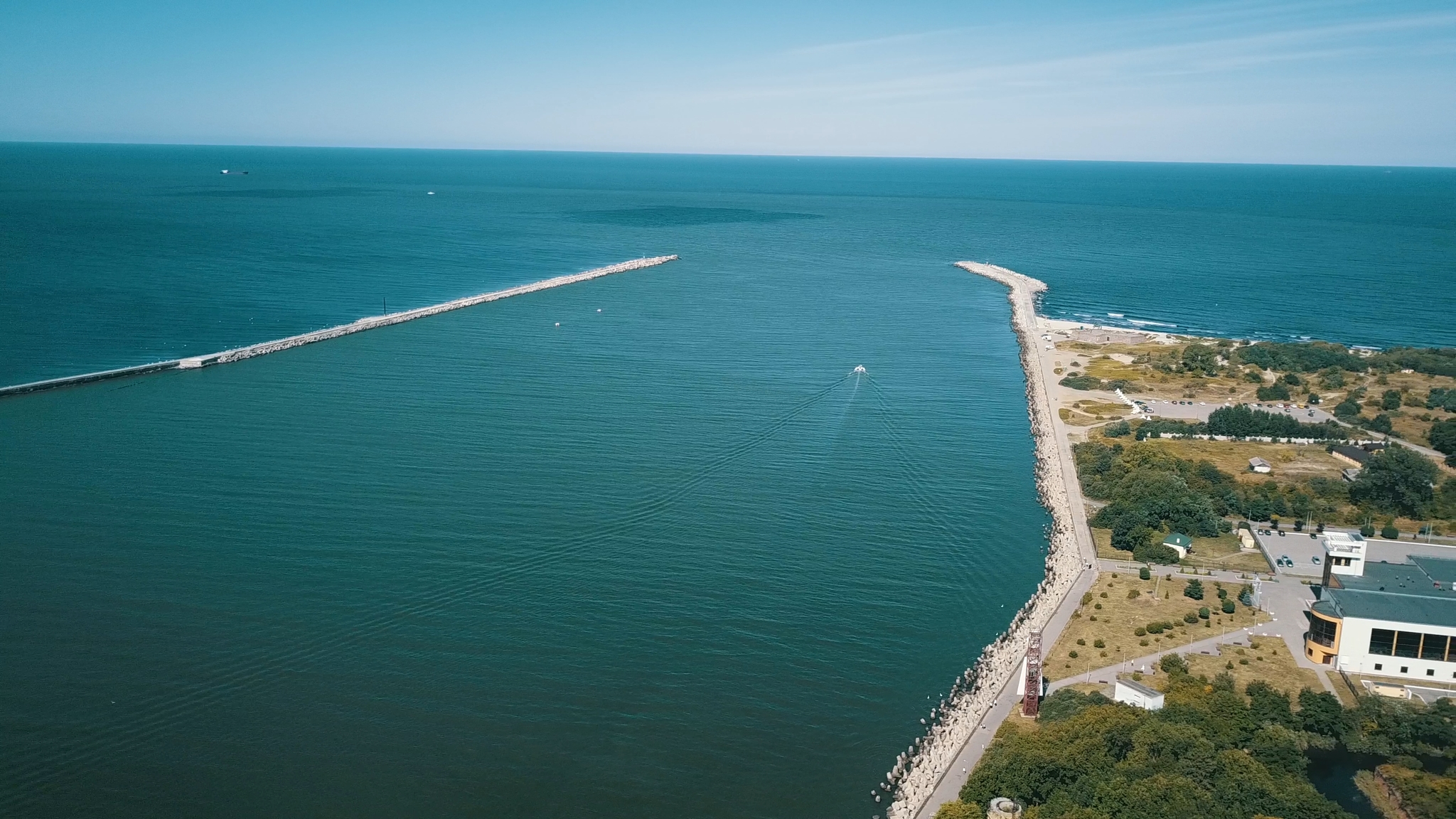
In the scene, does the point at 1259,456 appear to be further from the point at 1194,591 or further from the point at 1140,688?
the point at 1140,688

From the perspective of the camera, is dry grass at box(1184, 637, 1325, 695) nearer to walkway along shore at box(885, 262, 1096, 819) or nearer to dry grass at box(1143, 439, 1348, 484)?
walkway along shore at box(885, 262, 1096, 819)

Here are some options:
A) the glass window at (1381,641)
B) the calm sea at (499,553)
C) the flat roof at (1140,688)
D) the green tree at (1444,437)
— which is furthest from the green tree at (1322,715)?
the green tree at (1444,437)

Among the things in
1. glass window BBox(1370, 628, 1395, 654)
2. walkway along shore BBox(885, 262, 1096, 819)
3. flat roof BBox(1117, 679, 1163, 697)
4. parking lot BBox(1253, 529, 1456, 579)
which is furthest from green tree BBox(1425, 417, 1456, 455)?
flat roof BBox(1117, 679, 1163, 697)

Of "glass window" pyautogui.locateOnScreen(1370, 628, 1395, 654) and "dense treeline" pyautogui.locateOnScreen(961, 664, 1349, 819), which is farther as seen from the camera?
"glass window" pyautogui.locateOnScreen(1370, 628, 1395, 654)

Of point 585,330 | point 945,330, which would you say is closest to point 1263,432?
point 945,330

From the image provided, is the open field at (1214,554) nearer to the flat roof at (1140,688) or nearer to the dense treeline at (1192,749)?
the dense treeline at (1192,749)

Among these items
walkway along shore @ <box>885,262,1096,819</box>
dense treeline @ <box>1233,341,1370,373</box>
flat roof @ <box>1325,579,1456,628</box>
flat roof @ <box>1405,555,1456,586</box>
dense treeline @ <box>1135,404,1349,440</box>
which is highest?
dense treeline @ <box>1233,341,1370,373</box>
